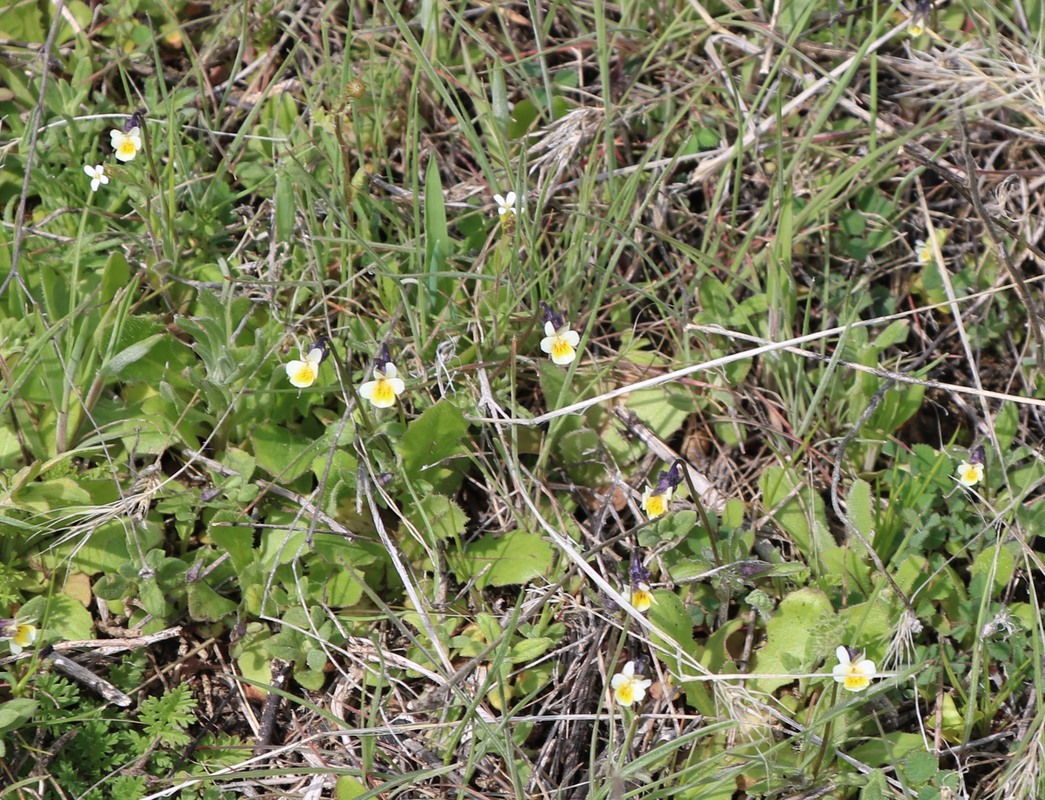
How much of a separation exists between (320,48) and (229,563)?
171cm

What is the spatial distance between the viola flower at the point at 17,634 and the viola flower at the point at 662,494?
1394mm

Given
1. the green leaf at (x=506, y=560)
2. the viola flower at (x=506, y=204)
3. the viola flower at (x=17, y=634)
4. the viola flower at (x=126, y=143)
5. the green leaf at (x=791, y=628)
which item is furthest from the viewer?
the viola flower at (x=126, y=143)

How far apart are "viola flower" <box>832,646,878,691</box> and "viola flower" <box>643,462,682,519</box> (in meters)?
0.50

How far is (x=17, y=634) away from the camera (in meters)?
2.17

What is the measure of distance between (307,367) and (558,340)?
602 millimetres

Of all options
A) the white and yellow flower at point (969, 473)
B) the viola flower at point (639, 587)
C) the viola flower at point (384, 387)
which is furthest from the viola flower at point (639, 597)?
the white and yellow flower at point (969, 473)

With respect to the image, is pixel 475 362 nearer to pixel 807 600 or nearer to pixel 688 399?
pixel 688 399

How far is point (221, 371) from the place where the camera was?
238 cm

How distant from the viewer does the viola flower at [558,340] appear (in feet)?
7.90

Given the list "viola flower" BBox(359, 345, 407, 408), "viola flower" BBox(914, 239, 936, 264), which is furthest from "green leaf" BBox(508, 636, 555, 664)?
"viola flower" BBox(914, 239, 936, 264)

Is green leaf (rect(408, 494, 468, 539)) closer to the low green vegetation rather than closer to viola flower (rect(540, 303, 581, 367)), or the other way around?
the low green vegetation

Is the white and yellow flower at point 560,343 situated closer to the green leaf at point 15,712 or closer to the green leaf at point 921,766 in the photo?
→ the green leaf at point 921,766

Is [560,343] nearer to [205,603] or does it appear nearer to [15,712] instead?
[205,603]

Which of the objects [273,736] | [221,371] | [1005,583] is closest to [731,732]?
[1005,583]
